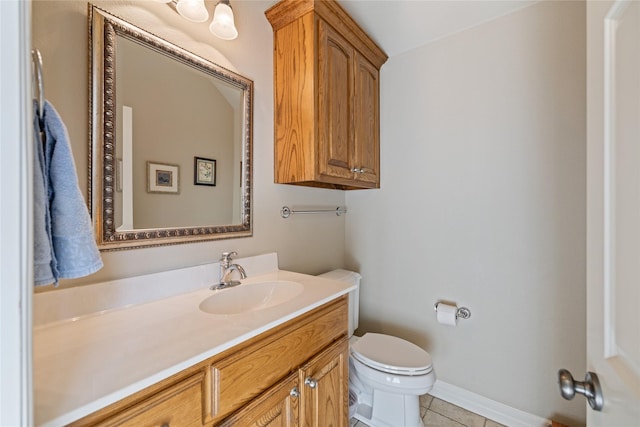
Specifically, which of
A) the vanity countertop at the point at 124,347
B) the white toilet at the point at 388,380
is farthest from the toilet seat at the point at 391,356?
the vanity countertop at the point at 124,347

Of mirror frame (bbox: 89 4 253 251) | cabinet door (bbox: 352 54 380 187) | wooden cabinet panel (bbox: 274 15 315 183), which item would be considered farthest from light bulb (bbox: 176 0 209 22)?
cabinet door (bbox: 352 54 380 187)

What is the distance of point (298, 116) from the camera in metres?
1.36

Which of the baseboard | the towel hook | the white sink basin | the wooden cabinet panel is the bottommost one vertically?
the baseboard

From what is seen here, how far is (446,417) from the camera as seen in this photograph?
60.4 inches

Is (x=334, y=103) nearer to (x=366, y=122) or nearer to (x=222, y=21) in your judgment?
(x=366, y=122)

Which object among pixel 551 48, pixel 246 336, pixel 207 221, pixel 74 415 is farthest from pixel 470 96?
pixel 74 415

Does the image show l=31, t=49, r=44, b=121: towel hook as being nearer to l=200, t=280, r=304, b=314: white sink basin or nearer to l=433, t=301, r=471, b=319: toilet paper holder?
l=200, t=280, r=304, b=314: white sink basin

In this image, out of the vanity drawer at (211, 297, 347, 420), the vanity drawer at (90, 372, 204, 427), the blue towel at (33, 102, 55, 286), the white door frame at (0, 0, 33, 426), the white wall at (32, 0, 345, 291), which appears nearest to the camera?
the white door frame at (0, 0, 33, 426)

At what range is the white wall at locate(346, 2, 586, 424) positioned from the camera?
4.31 ft

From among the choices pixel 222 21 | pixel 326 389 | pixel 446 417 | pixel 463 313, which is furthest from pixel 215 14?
pixel 446 417

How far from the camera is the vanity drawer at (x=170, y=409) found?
0.51 m

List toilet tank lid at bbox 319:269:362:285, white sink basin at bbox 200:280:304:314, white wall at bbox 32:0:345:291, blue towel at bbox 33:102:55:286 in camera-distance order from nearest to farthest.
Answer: blue towel at bbox 33:102:55:286 → white wall at bbox 32:0:345:291 → white sink basin at bbox 200:280:304:314 → toilet tank lid at bbox 319:269:362:285
